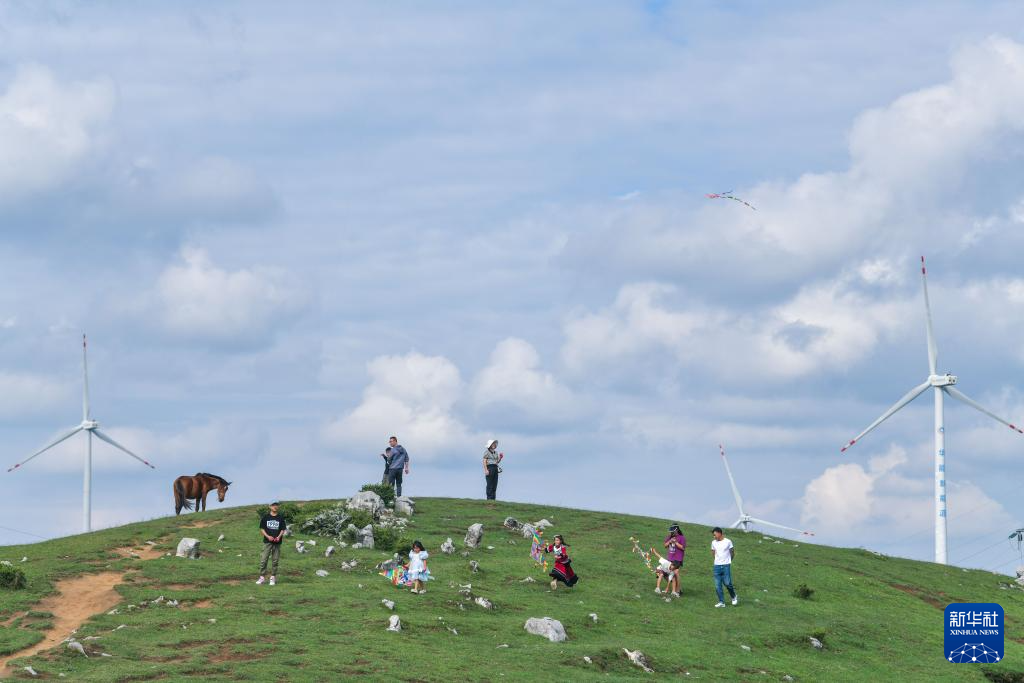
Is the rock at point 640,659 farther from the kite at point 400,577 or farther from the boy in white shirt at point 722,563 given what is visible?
the kite at point 400,577

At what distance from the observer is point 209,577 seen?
147 ft

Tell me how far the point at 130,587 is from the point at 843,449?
182ft

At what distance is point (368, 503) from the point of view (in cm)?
5781

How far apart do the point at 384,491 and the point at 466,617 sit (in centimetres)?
2019

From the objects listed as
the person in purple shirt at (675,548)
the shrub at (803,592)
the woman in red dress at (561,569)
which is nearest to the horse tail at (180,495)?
the woman in red dress at (561,569)

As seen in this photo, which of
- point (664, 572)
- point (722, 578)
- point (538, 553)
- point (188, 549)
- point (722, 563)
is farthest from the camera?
point (538, 553)

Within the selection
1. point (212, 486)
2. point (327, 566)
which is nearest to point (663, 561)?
point (327, 566)

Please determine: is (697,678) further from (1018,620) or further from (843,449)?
(843,449)

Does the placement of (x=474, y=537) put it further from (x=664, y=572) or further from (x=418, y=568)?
(x=418, y=568)

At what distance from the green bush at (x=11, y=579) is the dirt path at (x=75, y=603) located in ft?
4.27

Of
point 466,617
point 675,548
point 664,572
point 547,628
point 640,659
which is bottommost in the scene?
point 640,659
